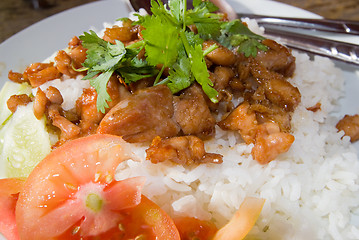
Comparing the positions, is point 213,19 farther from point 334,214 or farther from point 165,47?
point 334,214

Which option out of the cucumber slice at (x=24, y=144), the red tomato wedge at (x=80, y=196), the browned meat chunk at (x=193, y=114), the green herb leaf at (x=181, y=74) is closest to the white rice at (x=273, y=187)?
the browned meat chunk at (x=193, y=114)

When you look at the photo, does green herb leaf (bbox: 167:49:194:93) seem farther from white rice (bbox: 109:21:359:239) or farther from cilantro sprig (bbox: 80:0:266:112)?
white rice (bbox: 109:21:359:239)

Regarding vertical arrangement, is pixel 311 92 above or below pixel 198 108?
below

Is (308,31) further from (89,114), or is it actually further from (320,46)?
(89,114)

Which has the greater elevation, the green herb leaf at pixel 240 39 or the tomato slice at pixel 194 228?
the green herb leaf at pixel 240 39

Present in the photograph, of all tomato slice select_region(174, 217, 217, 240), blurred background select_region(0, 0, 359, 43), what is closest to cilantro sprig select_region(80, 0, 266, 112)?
tomato slice select_region(174, 217, 217, 240)

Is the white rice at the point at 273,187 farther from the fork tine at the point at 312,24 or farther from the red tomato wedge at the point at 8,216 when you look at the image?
the fork tine at the point at 312,24

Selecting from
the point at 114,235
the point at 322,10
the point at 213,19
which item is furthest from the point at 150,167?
the point at 322,10
